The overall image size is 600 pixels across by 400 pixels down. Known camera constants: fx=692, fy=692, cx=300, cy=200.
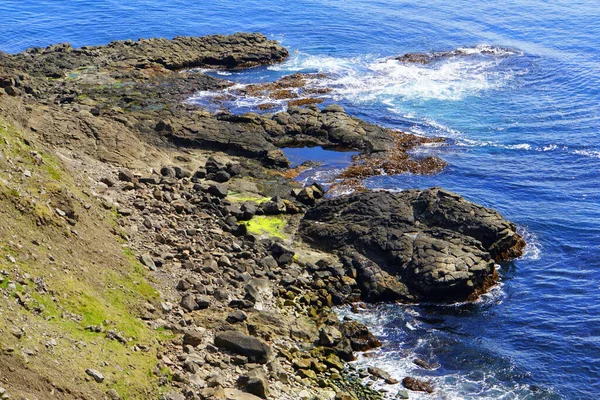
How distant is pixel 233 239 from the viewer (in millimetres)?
42812

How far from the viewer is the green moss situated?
45.9 m

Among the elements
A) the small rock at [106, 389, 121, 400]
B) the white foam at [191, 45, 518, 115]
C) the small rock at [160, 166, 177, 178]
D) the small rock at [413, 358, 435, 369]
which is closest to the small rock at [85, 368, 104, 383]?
the small rock at [106, 389, 121, 400]

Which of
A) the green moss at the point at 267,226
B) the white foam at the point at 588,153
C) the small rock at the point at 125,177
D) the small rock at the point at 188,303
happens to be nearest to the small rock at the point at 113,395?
the small rock at the point at 188,303

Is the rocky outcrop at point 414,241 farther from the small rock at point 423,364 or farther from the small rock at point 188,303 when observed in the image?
the small rock at point 188,303

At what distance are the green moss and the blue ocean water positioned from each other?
9178 millimetres

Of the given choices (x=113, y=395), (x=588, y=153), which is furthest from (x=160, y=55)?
(x=113, y=395)

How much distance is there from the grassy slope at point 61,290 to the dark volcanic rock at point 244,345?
302 cm

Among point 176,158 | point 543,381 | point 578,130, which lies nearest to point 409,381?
point 543,381

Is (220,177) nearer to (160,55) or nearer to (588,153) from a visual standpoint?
(588,153)

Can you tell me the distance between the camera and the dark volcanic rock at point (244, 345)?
31.5 m

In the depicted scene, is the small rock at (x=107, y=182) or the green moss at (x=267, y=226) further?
the green moss at (x=267, y=226)

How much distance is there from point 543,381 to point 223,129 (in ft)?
114

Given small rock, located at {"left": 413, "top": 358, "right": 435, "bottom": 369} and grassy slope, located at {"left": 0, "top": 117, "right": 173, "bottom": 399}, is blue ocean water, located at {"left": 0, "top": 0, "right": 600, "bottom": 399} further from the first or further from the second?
grassy slope, located at {"left": 0, "top": 117, "right": 173, "bottom": 399}

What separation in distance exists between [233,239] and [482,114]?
3997 centimetres
